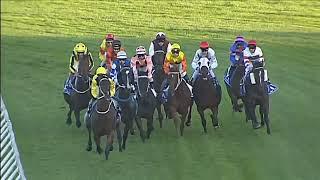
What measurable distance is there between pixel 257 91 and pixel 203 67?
81cm

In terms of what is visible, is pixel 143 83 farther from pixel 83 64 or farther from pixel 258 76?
pixel 258 76

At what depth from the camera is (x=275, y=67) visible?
13.6m

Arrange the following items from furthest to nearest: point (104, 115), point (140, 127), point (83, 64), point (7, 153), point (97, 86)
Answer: point (83, 64) < point (140, 127) < point (97, 86) < point (104, 115) < point (7, 153)

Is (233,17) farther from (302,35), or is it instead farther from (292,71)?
(292,71)

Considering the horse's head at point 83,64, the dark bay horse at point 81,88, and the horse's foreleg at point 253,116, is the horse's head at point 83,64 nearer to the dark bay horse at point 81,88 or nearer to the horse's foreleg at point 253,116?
the dark bay horse at point 81,88

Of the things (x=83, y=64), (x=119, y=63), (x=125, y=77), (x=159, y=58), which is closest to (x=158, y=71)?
(x=159, y=58)

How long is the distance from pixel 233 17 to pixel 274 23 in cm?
92

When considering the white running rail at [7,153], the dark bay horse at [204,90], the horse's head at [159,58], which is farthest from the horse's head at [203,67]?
the white running rail at [7,153]

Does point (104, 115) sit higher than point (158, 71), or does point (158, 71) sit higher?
point (158, 71)

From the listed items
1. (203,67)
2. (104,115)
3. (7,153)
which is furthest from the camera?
(203,67)

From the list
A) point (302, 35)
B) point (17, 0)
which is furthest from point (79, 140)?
point (17, 0)

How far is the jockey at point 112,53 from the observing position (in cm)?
984

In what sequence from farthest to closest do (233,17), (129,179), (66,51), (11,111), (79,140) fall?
(233,17)
(66,51)
(11,111)
(79,140)
(129,179)

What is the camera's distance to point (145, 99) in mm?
9375
